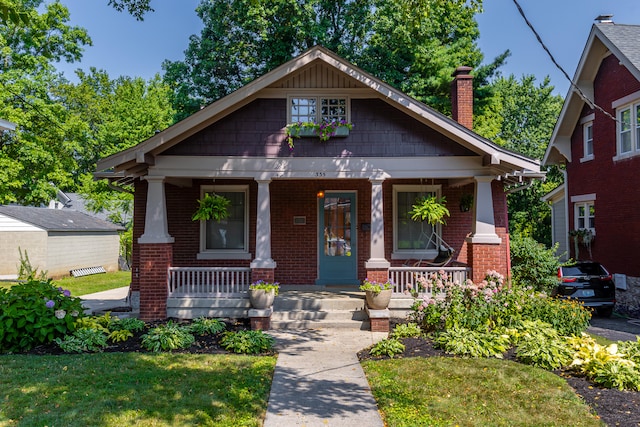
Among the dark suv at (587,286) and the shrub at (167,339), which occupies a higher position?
the dark suv at (587,286)

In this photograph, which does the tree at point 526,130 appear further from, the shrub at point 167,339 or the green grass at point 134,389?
the green grass at point 134,389

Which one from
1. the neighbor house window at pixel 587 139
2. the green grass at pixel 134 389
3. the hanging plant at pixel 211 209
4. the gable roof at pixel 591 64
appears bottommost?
the green grass at pixel 134 389

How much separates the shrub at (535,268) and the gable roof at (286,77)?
309 centimetres

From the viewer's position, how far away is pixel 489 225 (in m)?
9.15

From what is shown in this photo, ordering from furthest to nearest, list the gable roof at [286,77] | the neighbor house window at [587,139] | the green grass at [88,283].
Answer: the green grass at [88,283], the neighbor house window at [587,139], the gable roof at [286,77]

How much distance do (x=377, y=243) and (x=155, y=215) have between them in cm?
469

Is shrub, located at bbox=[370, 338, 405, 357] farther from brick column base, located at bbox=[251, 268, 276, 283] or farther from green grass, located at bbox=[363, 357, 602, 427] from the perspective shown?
brick column base, located at bbox=[251, 268, 276, 283]

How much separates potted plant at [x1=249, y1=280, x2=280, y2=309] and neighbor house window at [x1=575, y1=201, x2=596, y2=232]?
11.7 m

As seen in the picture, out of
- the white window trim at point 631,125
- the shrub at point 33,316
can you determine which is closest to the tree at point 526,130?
the white window trim at point 631,125

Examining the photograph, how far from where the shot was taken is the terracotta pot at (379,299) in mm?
8484

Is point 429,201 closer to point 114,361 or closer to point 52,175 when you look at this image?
point 114,361

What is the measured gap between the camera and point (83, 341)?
280 inches

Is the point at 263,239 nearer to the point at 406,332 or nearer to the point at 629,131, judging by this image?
the point at 406,332

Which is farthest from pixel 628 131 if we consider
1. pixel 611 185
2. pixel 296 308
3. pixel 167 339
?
pixel 167 339
